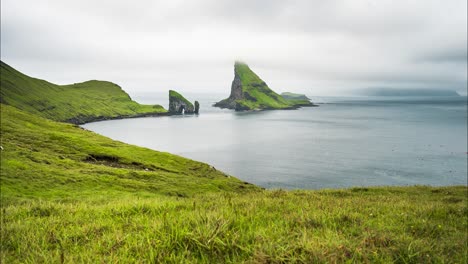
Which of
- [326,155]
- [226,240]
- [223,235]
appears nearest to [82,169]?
[223,235]

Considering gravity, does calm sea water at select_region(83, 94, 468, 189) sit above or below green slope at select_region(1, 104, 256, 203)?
below

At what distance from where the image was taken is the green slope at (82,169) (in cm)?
3500

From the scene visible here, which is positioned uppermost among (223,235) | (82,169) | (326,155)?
(223,235)

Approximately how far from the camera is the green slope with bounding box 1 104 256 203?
3500 cm

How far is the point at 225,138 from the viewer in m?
164

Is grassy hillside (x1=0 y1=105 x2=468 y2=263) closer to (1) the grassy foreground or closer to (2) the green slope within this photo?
(1) the grassy foreground

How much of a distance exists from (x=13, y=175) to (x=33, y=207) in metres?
35.1

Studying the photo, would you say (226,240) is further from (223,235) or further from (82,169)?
(82,169)

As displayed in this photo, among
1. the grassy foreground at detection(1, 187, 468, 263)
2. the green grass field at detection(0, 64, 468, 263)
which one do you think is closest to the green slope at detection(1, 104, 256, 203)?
the green grass field at detection(0, 64, 468, 263)

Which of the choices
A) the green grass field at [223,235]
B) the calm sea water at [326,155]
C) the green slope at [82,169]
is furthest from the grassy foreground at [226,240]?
the calm sea water at [326,155]

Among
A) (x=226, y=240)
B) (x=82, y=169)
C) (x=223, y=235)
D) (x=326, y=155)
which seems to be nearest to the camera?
(x=226, y=240)

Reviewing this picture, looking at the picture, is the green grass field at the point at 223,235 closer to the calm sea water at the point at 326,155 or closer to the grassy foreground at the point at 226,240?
the grassy foreground at the point at 226,240

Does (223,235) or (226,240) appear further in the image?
(223,235)

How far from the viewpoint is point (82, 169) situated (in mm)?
46906
